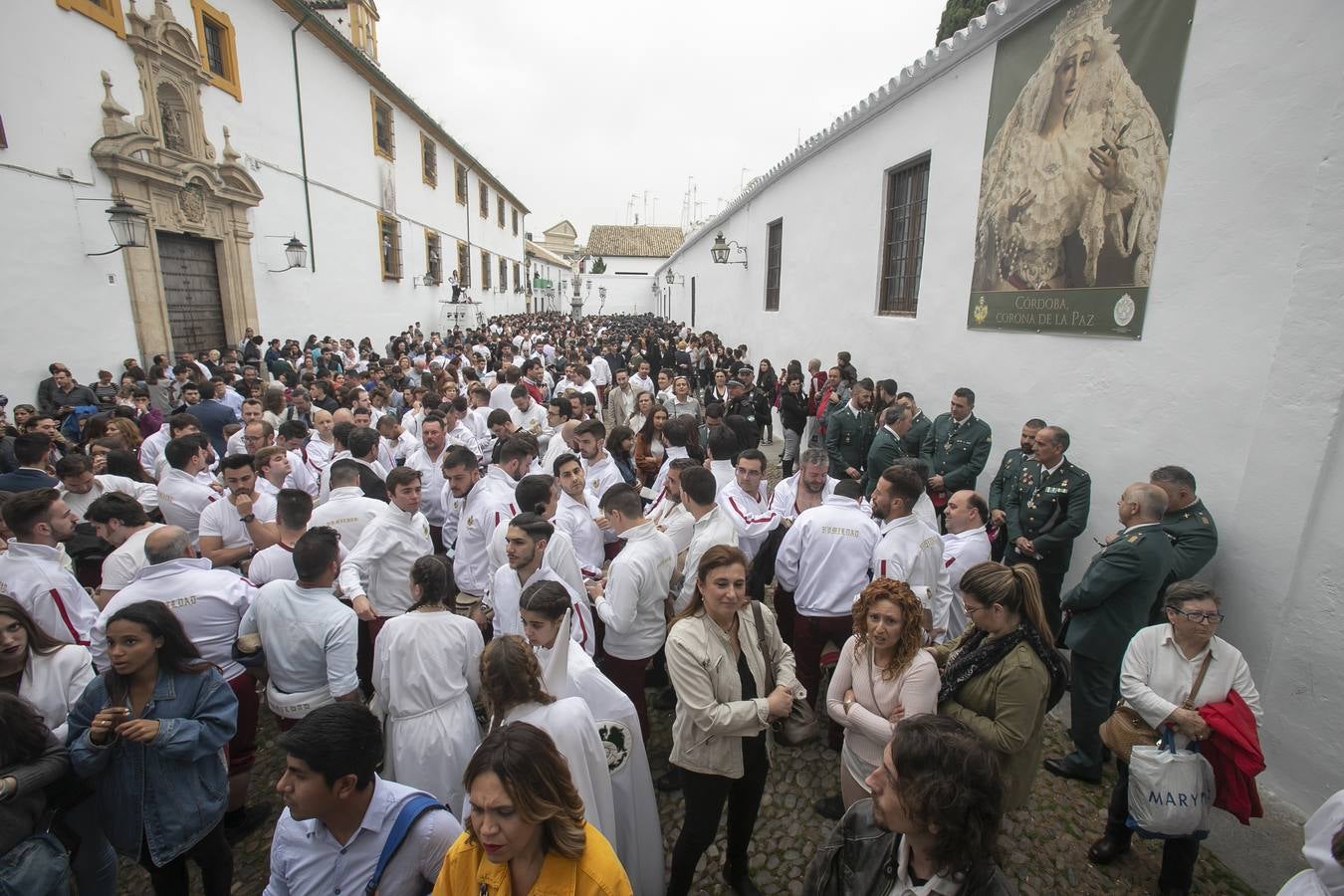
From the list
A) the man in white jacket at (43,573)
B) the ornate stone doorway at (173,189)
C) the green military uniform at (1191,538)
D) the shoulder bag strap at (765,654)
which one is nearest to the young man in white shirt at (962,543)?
the green military uniform at (1191,538)

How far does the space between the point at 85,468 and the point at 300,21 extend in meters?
14.8

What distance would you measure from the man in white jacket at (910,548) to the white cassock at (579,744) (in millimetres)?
2109

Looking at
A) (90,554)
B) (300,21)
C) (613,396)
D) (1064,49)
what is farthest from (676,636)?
(300,21)

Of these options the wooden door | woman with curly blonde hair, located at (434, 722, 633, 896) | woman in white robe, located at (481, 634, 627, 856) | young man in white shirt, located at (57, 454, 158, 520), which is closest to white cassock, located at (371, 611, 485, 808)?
A: woman in white robe, located at (481, 634, 627, 856)

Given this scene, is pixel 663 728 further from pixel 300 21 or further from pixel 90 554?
pixel 300 21

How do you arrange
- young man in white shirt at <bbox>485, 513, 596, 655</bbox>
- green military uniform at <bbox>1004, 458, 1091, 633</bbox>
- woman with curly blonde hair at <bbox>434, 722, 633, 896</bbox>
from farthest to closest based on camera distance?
green military uniform at <bbox>1004, 458, 1091, 633</bbox>
young man in white shirt at <bbox>485, 513, 596, 655</bbox>
woman with curly blonde hair at <bbox>434, 722, 633, 896</bbox>

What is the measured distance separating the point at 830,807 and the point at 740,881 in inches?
29.3

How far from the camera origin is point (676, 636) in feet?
8.55

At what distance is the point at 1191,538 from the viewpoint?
3826mm

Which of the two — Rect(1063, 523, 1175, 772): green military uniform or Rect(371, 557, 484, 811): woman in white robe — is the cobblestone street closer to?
Rect(1063, 523, 1175, 772): green military uniform

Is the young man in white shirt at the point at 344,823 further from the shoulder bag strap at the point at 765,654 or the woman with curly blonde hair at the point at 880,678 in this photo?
the woman with curly blonde hair at the point at 880,678

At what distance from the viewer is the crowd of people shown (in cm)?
192

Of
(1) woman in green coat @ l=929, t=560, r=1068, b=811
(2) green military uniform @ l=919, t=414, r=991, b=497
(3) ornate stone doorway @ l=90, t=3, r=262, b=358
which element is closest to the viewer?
(1) woman in green coat @ l=929, t=560, r=1068, b=811

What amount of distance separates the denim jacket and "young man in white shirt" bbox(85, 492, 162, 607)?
4.20ft
